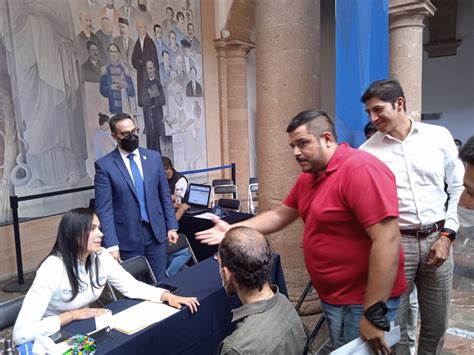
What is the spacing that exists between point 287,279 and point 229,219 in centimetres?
120

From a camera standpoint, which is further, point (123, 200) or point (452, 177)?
point (123, 200)

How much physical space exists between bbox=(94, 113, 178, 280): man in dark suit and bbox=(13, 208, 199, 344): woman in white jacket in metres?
0.49

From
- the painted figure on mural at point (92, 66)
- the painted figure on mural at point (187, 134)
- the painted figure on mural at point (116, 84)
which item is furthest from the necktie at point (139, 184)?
the painted figure on mural at point (187, 134)

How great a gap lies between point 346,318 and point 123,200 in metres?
1.82

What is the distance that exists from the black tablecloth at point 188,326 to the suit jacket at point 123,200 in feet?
1.95

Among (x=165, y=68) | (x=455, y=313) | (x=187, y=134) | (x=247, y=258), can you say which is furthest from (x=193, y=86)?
(x=247, y=258)

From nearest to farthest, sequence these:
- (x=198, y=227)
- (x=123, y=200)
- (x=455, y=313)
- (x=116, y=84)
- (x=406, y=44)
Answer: (x=123, y=200)
(x=455, y=313)
(x=198, y=227)
(x=406, y=44)
(x=116, y=84)

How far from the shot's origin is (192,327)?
2100 mm

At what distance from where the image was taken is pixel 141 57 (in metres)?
6.88

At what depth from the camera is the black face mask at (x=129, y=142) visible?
115 inches

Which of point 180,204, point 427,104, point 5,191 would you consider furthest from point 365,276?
point 427,104

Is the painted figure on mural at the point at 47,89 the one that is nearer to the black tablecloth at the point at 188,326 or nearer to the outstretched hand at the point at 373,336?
the black tablecloth at the point at 188,326

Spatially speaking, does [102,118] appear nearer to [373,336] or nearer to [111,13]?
[111,13]

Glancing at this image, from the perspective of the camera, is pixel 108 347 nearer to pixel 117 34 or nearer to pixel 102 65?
pixel 102 65
